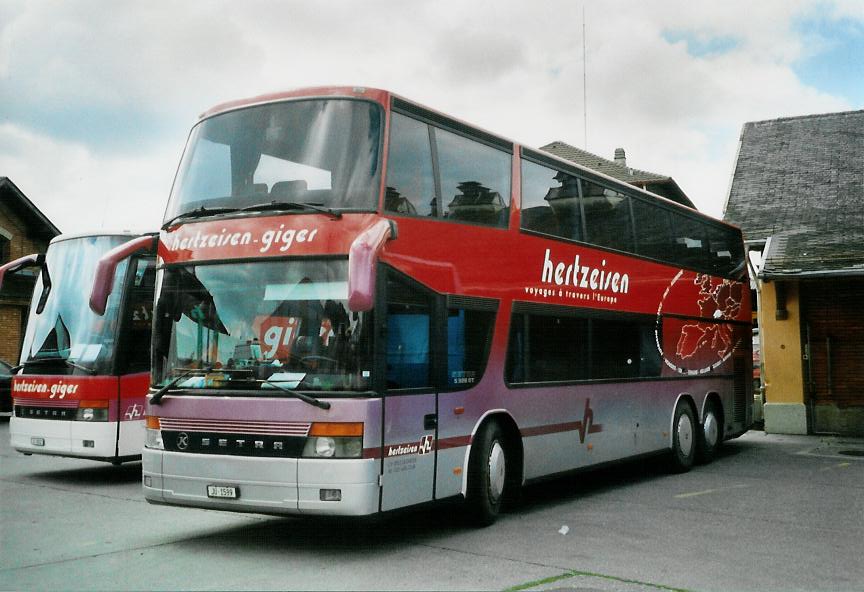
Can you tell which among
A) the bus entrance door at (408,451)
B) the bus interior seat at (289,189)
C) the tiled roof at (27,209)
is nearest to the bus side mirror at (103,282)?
the bus interior seat at (289,189)

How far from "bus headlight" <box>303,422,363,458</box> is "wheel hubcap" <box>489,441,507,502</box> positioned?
2.25 meters

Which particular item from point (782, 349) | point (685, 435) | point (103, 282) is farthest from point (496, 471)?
point (782, 349)

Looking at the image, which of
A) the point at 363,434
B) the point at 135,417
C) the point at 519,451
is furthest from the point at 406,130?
the point at 135,417

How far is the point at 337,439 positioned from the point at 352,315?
3.28 feet

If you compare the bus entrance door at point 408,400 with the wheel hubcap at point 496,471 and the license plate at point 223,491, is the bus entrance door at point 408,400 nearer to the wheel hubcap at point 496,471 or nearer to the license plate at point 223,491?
the wheel hubcap at point 496,471

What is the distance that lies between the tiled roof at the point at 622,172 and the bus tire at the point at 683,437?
86.4 feet

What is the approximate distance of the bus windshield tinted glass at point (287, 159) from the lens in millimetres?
7891

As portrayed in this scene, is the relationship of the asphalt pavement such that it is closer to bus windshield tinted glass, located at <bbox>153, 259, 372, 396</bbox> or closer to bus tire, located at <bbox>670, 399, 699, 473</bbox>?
bus windshield tinted glass, located at <bbox>153, 259, 372, 396</bbox>

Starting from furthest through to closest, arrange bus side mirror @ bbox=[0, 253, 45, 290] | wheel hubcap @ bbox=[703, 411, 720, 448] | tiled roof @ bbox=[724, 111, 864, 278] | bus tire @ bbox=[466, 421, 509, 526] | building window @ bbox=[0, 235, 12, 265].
Result: building window @ bbox=[0, 235, 12, 265] < tiled roof @ bbox=[724, 111, 864, 278] < wheel hubcap @ bbox=[703, 411, 720, 448] < bus side mirror @ bbox=[0, 253, 45, 290] < bus tire @ bbox=[466, 421, 509, 526]

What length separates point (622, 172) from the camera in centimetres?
4219

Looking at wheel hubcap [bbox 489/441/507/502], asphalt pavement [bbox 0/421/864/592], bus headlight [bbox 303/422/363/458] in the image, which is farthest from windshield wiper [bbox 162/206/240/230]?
wheel hubcap [bbox 489/441/507/502]

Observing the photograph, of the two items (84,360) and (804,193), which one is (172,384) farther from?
(804,193)

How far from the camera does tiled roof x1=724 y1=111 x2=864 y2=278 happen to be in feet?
62.2

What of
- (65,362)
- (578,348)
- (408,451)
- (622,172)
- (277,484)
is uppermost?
(622,172)
